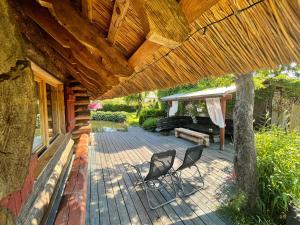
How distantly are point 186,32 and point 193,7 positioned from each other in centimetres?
11

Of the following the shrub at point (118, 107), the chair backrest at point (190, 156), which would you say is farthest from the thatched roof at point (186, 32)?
the shrub at point (118, 107)

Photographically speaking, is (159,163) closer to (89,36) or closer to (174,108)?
(89,36)

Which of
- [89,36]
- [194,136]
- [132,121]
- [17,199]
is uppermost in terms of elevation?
[89,36]

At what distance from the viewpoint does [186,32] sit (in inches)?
32.3

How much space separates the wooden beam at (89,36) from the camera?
3.30 feet

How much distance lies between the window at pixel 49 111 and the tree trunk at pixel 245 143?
2950 mm

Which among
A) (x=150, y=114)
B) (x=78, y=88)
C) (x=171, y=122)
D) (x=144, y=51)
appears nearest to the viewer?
(x=144, y=51)

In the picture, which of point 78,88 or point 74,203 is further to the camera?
point 78,88

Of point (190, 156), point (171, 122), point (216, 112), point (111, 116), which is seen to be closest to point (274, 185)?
point (190, 156)

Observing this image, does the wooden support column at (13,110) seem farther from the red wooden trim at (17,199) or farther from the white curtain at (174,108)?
the white curtain at (174,108)

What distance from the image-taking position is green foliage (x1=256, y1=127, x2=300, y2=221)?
9.92 ft

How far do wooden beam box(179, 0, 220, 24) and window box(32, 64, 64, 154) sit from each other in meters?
2.06

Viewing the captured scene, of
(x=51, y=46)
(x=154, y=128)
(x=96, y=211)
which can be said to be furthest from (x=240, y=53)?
(x=154, y=128)

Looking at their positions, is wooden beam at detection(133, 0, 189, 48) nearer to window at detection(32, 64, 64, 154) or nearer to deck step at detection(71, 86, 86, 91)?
window at detection(32, 64, 64, 154)
